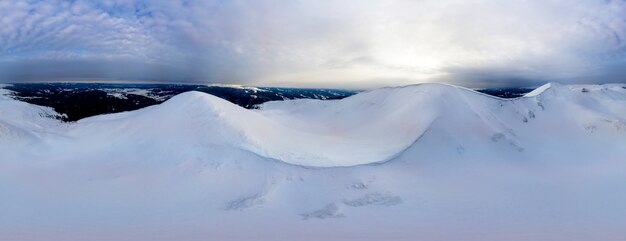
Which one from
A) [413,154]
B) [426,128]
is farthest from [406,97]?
[413,154]

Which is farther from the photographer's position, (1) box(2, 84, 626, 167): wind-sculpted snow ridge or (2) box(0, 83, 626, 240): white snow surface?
(1) box(2, 84, 626, 167): wind-sculpted snow ridge

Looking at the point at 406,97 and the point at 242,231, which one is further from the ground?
the point at 406,97

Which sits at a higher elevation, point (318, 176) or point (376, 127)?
point (376, 127)

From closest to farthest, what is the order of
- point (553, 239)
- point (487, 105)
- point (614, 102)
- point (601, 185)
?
point (553, 239), point (601, 185), point (487, 105), point (614, 102)

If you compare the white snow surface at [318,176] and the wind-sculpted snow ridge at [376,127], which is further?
the wind-sculpted snow ridge at [376,127]

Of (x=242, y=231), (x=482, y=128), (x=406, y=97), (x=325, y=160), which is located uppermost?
(x=406, y=97)

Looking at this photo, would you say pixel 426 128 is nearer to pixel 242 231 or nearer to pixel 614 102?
pixel 242 231

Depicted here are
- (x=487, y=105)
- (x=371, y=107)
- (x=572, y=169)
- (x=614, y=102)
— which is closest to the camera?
(x=572, y=169)

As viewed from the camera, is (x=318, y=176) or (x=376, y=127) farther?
(x=376, y=127)
